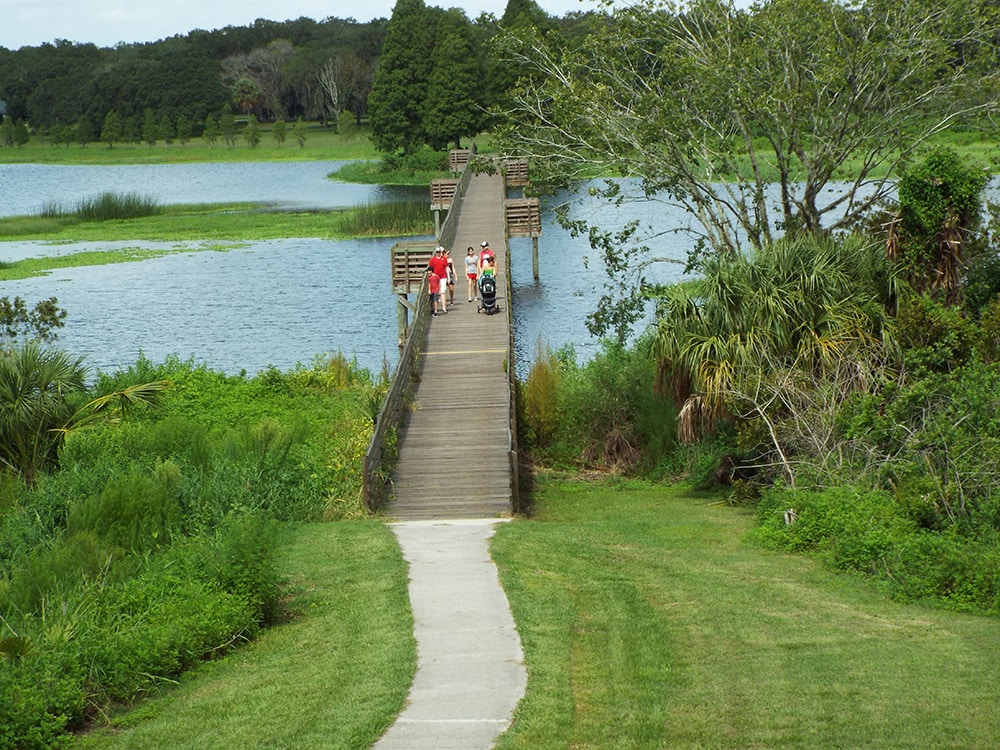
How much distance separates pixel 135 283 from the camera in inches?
2020

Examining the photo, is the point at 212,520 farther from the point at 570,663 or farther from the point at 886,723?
the point at 886,723

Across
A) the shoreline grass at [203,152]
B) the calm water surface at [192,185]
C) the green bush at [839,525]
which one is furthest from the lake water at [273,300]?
the shoreline grass at [203,152]

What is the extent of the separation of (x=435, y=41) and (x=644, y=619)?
272 ft

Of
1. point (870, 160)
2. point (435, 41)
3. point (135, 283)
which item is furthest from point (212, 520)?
point (435, 41)

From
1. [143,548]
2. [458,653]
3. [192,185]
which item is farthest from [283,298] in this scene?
[192,185]

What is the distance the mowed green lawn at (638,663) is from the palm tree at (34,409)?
6.61m

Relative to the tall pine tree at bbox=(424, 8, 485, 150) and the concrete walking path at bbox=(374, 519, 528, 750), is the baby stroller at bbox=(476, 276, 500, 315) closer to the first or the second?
the concrete walking path at bbox=(374, 519, 528, 750)

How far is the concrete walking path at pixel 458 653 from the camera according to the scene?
30.3 feet

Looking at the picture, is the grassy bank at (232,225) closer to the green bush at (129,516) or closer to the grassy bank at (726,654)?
the green bush at (129,516)

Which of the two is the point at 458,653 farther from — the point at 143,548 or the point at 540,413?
the point at 540,413

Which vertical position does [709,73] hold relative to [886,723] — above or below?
above

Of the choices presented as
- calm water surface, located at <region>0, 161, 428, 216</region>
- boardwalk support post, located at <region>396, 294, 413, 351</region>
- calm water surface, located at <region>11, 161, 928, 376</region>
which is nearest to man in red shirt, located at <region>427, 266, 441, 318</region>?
calm water surface, located at <region>11, 161, 928, 376</region>

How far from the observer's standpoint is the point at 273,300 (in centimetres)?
4672

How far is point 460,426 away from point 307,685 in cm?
1209
